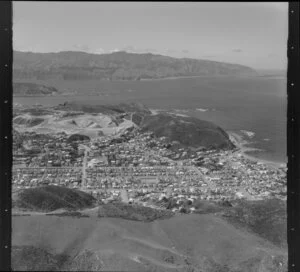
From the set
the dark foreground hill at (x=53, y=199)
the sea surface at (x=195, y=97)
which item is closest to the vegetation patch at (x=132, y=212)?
the dark foreground hill at (x=53, y=199)

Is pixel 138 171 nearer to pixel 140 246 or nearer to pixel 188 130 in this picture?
pixel 188 130

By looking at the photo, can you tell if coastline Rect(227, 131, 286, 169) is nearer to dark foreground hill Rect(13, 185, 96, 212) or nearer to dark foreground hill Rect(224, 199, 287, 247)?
dark foreground hill Rect(224, 199, 287, 247)

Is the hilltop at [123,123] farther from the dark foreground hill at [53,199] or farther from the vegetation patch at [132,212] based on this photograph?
the vegetation patch at [132,212]

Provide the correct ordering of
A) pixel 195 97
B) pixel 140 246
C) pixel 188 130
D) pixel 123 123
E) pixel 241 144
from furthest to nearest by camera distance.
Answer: pixel 241 144
pixel 188 130
pixel 123 123
pixel 195 97
pixel 140 246

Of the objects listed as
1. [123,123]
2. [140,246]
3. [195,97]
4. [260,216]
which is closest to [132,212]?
[140,246]

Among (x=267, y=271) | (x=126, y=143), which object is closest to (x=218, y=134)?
(x=126, y=143)
